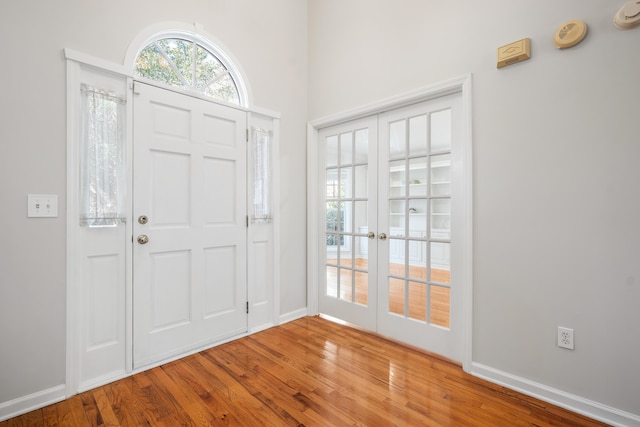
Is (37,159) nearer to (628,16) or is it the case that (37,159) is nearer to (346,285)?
(346,285)

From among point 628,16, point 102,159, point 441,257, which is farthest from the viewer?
point 441,257

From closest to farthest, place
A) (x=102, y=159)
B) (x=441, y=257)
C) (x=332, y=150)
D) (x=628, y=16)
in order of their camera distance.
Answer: (x=628, y=16) < (x=102, y=159) < (x=441, y=257) < (x=332, y=150)

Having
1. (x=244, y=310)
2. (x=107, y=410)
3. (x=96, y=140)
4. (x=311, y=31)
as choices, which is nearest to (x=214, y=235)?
(x=244, y=310)

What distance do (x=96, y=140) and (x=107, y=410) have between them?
65.4 inches

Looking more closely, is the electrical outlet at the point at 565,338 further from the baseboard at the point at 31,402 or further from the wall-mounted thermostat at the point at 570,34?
the baseboard at the point at 31,402

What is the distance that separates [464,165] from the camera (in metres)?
2.14

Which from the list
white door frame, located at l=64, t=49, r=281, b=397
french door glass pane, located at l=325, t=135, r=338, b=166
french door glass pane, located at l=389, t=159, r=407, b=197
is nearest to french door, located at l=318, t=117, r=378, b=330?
french door glass pane, located at l=325, t=135, r=338, b=166

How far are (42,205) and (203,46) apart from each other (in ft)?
5.72

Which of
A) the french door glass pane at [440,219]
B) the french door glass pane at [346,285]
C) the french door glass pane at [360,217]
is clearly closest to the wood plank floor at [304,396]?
the french door glass pane at [346,285]

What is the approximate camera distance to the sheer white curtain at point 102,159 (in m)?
1.90

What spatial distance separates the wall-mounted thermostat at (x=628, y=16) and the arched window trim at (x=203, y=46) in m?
2.56

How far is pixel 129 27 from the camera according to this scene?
2.08m

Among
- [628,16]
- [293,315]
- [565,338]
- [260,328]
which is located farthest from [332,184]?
[628,16]

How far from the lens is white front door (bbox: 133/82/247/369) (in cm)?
215
